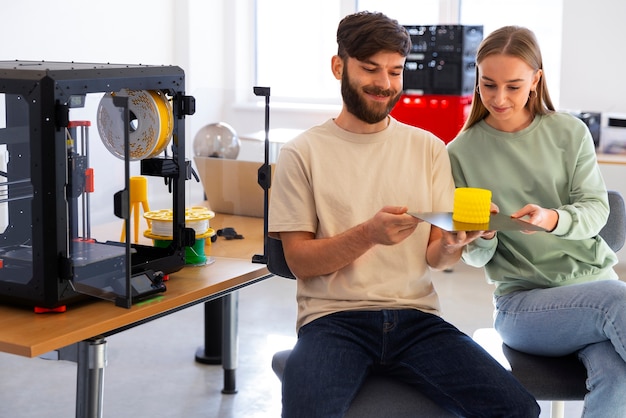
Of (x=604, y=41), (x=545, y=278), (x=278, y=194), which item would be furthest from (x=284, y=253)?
(x=604, y=41)

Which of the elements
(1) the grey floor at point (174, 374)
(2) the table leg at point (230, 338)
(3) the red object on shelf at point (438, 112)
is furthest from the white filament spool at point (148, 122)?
(3) the red object on shelf at point (438, 112)

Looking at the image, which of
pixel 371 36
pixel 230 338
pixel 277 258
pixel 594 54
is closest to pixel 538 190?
pixel 371 36

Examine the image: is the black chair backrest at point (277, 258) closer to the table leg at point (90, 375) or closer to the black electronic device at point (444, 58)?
the table leg at point (90, 375)

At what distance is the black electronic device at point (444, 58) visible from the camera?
5.24 m

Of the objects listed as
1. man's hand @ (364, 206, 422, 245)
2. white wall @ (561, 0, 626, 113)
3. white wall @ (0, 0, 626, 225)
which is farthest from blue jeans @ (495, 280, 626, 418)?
white wall @ (561, 0, 626, 113)

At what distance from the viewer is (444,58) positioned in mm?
5285

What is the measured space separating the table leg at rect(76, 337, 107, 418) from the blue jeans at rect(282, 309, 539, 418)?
395 mm

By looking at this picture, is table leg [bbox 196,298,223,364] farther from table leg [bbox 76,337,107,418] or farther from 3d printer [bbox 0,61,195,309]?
table leg [bbox 76,337,107,418]

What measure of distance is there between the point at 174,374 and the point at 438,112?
2507mm

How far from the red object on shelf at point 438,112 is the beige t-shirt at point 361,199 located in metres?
3.13

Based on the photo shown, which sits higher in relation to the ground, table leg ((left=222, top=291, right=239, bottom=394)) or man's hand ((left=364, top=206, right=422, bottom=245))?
man's hand ((left=364, top=206, right=422, bottom=245))

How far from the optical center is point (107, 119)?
6.55 feet

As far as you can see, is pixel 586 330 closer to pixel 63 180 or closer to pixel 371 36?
pixel 371 36

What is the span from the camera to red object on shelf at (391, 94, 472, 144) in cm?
525
